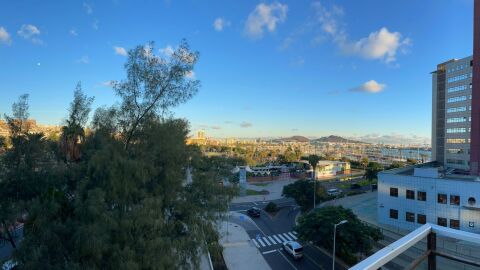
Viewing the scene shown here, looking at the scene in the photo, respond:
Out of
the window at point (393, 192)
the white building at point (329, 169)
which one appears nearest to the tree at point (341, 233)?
the window at point (393, 192)

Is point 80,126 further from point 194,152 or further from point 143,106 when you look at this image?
point 194,152

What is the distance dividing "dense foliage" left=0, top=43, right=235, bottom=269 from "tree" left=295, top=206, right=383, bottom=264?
27.6 ft

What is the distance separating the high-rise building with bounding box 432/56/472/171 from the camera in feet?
127

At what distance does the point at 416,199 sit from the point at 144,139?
20927 mm

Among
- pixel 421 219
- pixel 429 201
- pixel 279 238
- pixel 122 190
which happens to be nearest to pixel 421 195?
pixel 429 201

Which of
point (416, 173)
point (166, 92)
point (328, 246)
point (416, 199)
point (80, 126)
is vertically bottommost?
point (328, 246)

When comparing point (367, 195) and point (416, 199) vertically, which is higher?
point (416, 199)

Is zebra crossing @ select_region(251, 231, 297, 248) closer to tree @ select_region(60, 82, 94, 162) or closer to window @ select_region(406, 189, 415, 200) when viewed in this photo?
window @ select_region(406, 189, 415, 200)

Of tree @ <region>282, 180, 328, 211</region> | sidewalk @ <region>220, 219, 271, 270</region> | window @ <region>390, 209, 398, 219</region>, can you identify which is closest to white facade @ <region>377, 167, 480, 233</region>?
window @ <region>390, 209, 398, 219</region>

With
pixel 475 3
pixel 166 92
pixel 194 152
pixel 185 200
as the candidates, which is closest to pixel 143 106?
pixel 166 92

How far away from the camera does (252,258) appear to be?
1842 cm

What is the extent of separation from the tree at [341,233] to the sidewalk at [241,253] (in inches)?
124

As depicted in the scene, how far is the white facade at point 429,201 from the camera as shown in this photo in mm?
19719

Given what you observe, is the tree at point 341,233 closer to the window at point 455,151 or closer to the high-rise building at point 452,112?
the high-rise building at point 452,112
